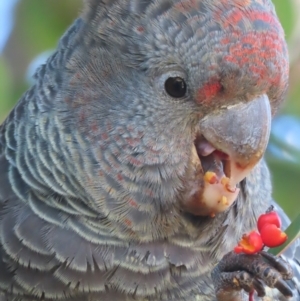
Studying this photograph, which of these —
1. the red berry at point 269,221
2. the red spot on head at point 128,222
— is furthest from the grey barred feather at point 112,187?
the red berry at point 269,221

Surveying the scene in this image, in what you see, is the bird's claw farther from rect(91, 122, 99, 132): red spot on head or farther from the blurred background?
the blurred background

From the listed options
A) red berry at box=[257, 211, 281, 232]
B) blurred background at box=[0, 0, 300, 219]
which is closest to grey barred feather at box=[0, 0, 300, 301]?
red berry at box=[257, 211, 281, 232]

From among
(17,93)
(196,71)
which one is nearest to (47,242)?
(196,71)

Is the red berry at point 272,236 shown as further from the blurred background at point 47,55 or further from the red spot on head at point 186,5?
the blurred background at point 47,55

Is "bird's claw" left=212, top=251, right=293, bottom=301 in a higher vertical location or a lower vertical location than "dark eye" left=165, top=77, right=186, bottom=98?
lower

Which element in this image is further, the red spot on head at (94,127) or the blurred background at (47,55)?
the blurred background at (47,55)

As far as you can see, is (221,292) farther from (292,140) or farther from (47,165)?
(292,140)

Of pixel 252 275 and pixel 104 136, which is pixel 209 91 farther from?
pixel 252 275

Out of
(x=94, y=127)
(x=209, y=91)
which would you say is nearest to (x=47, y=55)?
(x=94, y=127)
